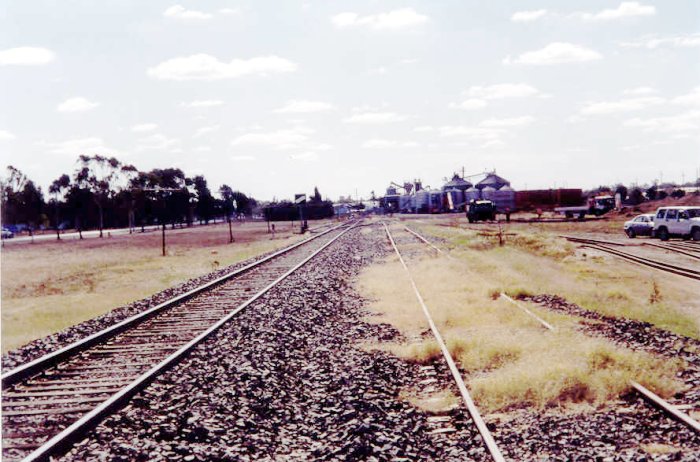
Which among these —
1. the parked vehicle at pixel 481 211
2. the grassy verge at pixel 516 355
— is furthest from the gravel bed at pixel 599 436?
the parked vehicle at pixel 481 211

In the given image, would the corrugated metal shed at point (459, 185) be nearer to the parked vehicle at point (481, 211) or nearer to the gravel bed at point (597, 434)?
the parked vehicle at point (481, 211)

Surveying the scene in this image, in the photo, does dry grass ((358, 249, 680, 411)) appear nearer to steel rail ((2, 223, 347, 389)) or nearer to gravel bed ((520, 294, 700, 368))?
gravel bed ((520, 294, 700, 368))

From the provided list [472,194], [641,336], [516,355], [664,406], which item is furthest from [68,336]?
[472,194]

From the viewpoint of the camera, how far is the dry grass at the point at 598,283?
43.1 feet

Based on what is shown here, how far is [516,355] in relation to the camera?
9.17 metres

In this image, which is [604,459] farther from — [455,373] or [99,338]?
[99,338]

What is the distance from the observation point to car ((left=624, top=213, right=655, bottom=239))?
1384 inches

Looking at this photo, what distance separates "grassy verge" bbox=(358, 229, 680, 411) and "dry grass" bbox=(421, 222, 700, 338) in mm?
2426

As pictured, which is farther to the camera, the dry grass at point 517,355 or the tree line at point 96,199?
the tree line at point 96,199

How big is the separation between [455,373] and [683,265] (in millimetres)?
17019

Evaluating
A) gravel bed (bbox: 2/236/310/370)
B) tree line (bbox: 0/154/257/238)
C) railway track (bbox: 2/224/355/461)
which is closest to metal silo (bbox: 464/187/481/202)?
tree line (bbox: 0/154/257/238)

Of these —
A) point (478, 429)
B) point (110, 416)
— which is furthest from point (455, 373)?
point (110, 416)

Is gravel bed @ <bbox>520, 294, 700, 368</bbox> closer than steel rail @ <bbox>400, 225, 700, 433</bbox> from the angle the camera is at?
No

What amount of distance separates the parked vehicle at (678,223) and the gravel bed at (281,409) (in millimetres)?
25308
